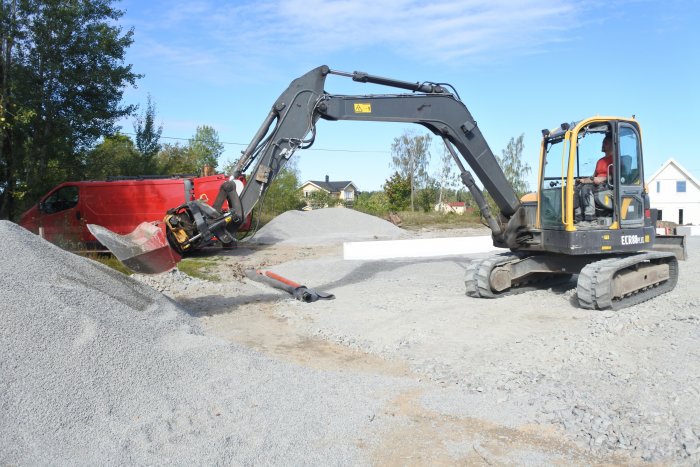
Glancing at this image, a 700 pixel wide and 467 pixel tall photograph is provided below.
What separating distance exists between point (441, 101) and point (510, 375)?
4595 mm

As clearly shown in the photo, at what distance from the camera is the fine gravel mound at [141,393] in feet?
13.0

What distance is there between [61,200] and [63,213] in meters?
0.43

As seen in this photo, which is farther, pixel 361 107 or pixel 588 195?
pixel 361 107

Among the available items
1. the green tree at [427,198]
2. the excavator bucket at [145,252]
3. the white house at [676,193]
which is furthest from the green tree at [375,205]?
the excavator bucket at [145,252]

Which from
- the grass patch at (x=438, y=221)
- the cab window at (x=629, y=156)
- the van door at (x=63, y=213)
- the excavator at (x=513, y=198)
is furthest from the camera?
the grass patch at (x=438, y=221)

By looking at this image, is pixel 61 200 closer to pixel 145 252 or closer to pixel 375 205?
pixel 145 252

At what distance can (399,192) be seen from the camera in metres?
39.8

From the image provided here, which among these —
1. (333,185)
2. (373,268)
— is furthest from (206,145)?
(333,185)

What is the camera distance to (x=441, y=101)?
8688mm

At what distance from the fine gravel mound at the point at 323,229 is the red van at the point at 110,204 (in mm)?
6047

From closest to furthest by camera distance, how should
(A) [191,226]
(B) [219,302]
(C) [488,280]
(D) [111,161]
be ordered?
(A) [191,226] < (C) [488,280] < (B) [219,302] < (D) [111,161]

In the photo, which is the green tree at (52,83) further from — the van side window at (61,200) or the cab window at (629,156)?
the cab window at (629,156)

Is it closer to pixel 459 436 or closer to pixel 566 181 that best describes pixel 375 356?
pixel 459 436

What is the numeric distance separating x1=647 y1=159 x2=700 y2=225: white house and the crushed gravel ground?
109ft
